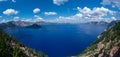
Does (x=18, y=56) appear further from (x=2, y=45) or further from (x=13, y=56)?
(x=2, y=45)

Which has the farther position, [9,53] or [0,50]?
[9,53]

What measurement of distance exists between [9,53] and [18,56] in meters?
8.41

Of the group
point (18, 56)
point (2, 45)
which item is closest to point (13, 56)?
point (18, 56)

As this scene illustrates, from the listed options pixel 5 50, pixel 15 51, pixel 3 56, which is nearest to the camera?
pixel 3 56

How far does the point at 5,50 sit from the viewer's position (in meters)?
170

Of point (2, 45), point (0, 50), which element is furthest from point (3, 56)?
point (2, 45)

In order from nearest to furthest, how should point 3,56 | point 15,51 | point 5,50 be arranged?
point 3,56, point 5,50, point 15,51

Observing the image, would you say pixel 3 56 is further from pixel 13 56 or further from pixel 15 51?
pixel 15 51

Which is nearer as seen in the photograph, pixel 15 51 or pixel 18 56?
pixel 18 56

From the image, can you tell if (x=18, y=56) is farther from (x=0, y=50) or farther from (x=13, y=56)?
(x=0, y=50)

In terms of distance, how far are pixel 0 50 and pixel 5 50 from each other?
7.95 metres

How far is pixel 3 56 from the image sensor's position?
15962 centimetres

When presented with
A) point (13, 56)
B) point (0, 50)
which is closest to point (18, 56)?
point (13, 56)

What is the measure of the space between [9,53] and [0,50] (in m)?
12.4
